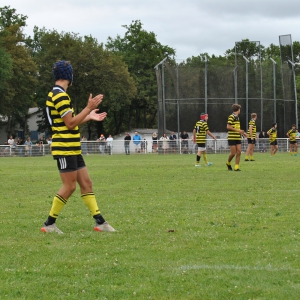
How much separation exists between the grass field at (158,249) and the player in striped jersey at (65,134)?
47 cm

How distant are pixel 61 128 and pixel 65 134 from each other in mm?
94

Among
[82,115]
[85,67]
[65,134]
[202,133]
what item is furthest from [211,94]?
[82,115]

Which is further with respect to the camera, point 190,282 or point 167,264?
point 167,264

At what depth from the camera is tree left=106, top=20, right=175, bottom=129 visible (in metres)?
84.6

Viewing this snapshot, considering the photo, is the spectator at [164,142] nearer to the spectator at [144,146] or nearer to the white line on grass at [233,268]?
the spectator at [144,146]

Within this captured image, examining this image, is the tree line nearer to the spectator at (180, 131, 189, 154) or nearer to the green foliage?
the green foliage

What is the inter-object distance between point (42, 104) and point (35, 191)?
6507 cm

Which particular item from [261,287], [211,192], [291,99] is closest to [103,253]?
[261,287]

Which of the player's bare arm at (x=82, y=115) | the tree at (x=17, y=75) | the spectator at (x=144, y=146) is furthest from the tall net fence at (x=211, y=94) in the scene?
the player's bare arm at (x=82, y=115)

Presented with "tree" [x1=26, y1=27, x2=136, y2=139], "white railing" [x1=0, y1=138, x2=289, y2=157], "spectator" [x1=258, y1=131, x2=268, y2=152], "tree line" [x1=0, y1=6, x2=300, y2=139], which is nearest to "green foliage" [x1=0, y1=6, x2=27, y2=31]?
"tree line" [x1=0, y1=6, x2=300, y2=139]

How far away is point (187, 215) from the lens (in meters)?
10.2

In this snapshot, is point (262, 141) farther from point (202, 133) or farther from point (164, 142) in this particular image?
point (202, 133)

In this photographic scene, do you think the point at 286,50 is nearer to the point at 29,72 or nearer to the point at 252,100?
the point at 252,100

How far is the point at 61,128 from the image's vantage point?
27.7 ft
